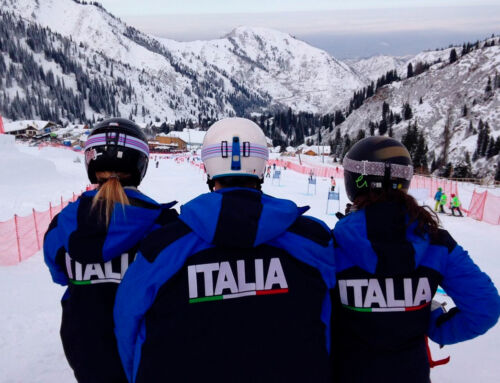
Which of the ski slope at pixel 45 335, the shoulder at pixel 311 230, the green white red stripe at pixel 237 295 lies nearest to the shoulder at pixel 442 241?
the shoulder at pixel 311 230

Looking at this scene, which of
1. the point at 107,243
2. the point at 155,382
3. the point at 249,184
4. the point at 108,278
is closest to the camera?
the point at 155,382

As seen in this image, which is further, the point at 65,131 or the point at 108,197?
the point at 65,131

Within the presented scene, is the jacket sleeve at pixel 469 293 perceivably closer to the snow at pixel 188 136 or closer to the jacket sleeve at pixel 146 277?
the jacket sleeve at pixel 146 277

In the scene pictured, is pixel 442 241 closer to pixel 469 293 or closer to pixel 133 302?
pixel 469 293

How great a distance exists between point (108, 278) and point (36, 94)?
185m

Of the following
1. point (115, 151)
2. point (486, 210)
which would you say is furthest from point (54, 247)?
point (486, 210)

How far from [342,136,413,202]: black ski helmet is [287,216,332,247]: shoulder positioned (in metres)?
0.63

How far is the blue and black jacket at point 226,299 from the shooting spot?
1.47 meters

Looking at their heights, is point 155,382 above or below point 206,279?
below

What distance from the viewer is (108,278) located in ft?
7.04

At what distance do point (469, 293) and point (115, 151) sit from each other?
224cm

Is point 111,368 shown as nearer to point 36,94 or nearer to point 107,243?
point 107,243

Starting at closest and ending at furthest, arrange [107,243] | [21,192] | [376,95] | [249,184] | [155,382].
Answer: [155,382] → [249,184] → [107,243] → [21,192] → [376,95]

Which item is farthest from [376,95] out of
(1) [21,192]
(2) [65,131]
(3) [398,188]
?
(3) [398,188]
